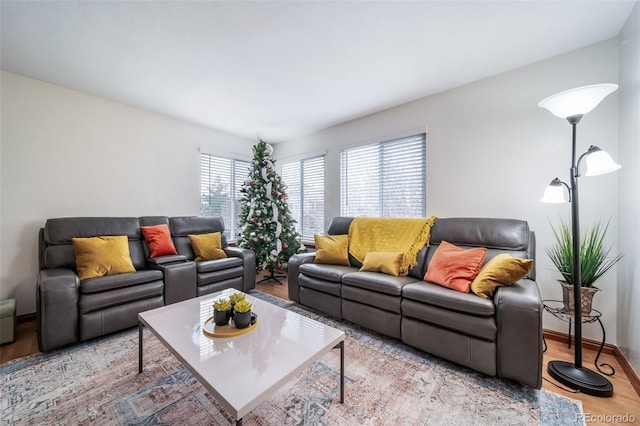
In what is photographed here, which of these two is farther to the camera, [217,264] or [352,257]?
[217,264]

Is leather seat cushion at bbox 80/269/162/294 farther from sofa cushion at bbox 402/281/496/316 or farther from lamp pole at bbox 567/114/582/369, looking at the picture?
lamp pole at bbox 567/114/582/369

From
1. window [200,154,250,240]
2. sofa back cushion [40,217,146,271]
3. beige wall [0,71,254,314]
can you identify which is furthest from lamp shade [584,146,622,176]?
beige wall [0,71,254,314]

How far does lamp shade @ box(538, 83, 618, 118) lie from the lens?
156 cm

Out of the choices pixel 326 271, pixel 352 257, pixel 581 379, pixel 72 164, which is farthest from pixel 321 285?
pixel 72 164

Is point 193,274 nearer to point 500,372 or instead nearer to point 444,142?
point 500,372

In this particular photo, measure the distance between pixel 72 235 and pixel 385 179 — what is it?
378cm

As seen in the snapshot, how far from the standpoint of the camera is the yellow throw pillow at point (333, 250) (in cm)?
302

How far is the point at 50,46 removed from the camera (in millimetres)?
2195

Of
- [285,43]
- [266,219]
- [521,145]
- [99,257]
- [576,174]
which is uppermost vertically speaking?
[285,43]

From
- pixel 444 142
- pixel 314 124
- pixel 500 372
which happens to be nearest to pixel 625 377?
pixel 500 372

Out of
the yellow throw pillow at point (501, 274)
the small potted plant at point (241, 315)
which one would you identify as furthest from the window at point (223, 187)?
the yellow throw pillow at point (501, 274)

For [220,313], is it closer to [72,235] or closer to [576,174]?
[72,235]

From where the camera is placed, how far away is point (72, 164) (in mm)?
2961

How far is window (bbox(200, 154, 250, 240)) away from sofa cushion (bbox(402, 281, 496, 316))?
11.1ft
